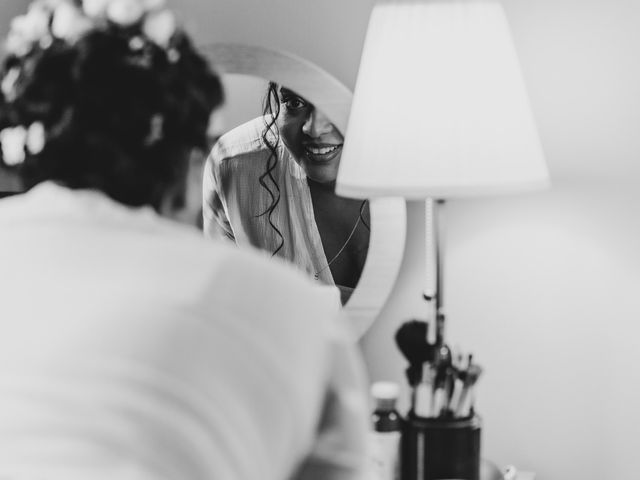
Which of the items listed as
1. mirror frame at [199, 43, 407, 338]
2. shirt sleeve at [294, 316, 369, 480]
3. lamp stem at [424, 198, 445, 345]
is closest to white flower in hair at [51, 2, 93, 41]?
shirt sleeve at [294, 316, 369, 480]

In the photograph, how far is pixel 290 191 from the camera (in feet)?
6.57

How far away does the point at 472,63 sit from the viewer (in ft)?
5.21

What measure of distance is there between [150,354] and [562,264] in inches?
42.1

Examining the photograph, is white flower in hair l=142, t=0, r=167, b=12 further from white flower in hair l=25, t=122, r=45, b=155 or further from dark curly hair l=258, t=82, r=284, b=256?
dark curly hair l=258, t=82, r=284, b=256

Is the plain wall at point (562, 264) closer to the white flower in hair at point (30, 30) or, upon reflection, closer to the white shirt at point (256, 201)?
the white shirt at point (256, 201)

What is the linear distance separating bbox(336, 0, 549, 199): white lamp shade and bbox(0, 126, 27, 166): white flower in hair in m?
0.55

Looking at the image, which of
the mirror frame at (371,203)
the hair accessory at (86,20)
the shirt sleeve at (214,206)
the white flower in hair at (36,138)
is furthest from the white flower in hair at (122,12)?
the shirt sleeve at (214,206)

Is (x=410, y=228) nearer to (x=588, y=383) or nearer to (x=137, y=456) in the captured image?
(x=588, y=383)

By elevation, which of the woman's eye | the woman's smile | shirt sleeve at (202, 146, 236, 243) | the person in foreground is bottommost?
the person in foreground

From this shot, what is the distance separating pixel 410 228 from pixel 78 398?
3.57 feet

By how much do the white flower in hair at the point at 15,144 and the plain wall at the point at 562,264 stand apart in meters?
0.84

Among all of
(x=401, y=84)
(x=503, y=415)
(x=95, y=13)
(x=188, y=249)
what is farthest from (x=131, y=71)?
(x=503, y=415)

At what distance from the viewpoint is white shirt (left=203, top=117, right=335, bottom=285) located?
78.7 inches

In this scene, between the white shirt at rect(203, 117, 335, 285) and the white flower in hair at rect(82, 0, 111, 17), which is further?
the white shirt at rect(203, 117, 335, 285)
